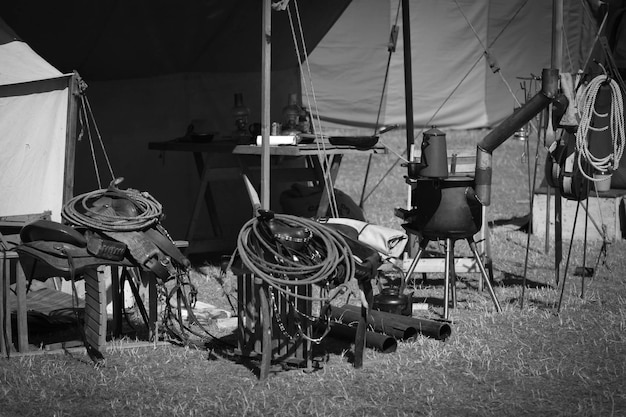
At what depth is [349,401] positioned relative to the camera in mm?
4109

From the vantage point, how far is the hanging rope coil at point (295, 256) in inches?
171

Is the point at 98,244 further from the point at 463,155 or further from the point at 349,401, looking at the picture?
the point at 463,155

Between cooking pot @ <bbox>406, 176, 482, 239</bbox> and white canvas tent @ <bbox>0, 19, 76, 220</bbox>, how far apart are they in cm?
208

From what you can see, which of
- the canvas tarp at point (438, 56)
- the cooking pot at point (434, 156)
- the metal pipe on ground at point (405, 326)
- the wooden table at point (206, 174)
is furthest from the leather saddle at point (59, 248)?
the canvas tarp at point (438, 56)

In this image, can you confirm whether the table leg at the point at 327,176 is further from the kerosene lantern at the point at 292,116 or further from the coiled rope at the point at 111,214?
the coiled rope at the point at 111,214

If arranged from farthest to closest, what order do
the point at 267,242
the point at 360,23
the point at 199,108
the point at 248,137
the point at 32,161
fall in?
the point at 360,23 < the point at 199,108 < the point at 248,137 < the point at 32,161 < the point at 267,242

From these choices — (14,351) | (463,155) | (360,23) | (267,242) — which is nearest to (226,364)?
(267,242)

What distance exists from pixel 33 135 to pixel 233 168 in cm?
225

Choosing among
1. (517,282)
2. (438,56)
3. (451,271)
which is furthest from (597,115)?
(438,56)

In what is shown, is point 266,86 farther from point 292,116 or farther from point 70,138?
point 292,116

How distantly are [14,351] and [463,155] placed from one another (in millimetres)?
3297

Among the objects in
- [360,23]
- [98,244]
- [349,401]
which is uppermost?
[360,23]

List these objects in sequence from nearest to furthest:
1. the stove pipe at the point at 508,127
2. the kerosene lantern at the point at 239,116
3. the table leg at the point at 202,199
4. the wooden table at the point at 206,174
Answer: the stove pipe at the point at 508,127
the wooden table at the point at 206,174
the table leg at the point at 202,199
the kerosene lantern at the point at 239,116

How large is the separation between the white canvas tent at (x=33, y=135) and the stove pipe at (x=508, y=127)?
7.69 feet
